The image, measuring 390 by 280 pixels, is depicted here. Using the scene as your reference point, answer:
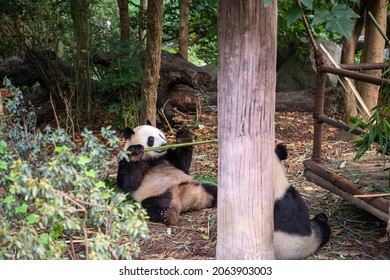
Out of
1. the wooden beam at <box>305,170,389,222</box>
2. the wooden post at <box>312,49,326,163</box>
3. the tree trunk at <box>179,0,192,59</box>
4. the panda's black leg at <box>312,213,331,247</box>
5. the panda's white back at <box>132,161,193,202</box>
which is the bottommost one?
the panda's black leg at <box>312,213,331,247</box>

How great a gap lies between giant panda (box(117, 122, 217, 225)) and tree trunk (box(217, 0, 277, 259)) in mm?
1477

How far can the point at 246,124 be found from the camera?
2.76m

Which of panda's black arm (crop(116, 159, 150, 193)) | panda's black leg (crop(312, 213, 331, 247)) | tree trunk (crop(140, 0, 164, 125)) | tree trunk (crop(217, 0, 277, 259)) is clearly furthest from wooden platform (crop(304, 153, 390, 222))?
tree trunk (crop(140, 0, 164, 125))

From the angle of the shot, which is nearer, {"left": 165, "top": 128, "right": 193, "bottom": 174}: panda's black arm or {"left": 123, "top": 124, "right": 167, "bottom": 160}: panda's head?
{"left": 123, "top": 124, "right": 167, "bottom": 160}: panda's head

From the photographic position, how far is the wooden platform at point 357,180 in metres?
3.55

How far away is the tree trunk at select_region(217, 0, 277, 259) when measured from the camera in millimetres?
2707

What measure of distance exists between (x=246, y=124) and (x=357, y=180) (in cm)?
162

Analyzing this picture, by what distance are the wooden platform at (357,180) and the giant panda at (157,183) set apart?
994 mm

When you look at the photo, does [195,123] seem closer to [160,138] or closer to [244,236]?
[160,138]

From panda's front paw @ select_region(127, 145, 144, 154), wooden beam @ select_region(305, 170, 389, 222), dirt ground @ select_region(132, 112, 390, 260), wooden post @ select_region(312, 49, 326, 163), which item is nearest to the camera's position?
wooden beam @ select_region(305, 170, 389, 222)

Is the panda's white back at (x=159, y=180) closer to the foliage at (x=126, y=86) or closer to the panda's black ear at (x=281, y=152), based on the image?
the panda's black ear at (x=281, y=152)

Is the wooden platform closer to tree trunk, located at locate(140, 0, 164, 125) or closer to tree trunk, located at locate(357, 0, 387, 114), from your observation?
tree trunk, located at locate(357, 0, 387, 114)

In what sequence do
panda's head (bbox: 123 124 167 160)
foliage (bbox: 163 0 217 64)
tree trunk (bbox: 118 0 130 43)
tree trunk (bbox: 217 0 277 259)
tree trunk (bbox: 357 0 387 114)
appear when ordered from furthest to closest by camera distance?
1. foliage (bbox: 163 0 217 64)
2. tree trunk (bbox: 118 0 130 43)
3. tree trunk (bbox: 357 0 387 114)
4. panda's head (bbox: 123 124 167 160)
5. tree trunk (bbox: 217 0 277 259)

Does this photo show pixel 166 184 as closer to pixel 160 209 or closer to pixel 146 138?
pixel 160 209
